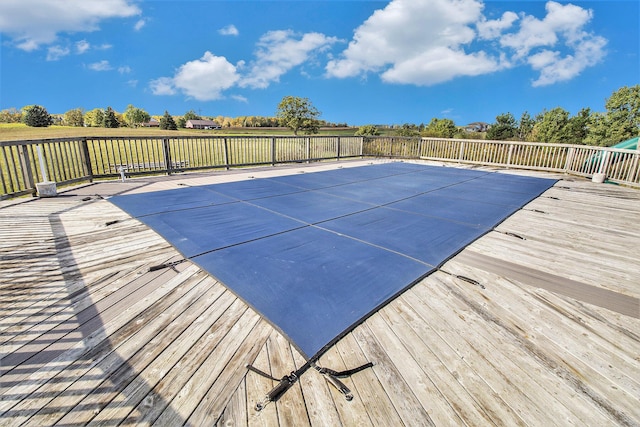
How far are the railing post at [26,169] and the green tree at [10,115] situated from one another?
69.4 meters

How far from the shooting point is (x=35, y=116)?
1769 inches

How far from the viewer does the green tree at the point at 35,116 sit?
44969 mm

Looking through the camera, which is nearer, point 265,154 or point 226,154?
point 226,154

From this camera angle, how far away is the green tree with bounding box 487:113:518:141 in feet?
159

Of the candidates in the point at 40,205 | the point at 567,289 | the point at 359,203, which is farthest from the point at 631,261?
the point at 40,205

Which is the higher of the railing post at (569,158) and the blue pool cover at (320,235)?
the railing post at (569,158)

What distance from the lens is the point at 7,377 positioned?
1.29 metres

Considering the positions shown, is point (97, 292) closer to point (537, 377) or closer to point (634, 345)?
point (537, 377)

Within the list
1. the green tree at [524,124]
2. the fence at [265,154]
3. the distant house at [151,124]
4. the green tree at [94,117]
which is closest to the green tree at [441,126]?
the green tree at [524,124]

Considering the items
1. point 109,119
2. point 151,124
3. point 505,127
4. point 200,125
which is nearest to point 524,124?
point 505,127

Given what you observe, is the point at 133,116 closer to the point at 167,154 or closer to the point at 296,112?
the point at 296,112

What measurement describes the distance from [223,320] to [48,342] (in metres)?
0.92

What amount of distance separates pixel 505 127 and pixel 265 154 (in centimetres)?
5490

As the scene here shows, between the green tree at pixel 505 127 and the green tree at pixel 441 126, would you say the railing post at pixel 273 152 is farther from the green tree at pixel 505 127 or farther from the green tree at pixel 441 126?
the green tree at pixel 505 127
